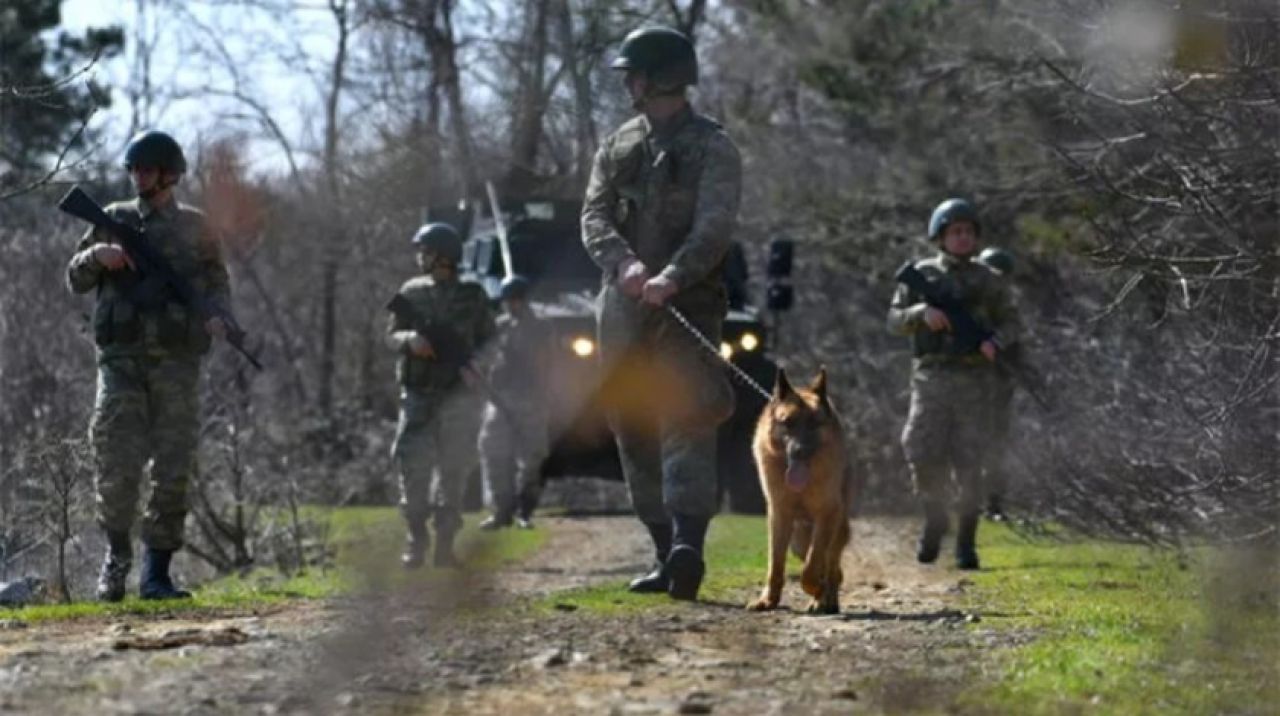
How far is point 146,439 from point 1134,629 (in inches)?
187

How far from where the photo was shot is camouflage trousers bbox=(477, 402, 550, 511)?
2431 cm

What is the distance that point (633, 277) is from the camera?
12242mm

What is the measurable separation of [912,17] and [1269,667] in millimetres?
25220

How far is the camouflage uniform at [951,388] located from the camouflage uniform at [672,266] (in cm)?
442

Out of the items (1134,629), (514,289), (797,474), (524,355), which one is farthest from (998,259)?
(1134,629)

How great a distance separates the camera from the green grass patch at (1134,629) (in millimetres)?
9156

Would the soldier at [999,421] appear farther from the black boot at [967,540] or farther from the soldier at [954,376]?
the black boot at [967,540]

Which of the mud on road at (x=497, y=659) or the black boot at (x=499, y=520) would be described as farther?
the black boot at (x=499, y=520)

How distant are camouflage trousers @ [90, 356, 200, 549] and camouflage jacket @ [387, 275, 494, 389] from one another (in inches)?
177

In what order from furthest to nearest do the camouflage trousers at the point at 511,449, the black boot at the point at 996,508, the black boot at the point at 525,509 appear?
the black boot at the point at 525,509 < the camouflage trousers at the point at 511,449 < the black boot at the point at 996,508

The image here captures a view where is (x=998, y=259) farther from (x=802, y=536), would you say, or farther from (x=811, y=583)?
(x=811, y=583)

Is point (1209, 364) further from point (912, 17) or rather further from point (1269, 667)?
point (912, 17)

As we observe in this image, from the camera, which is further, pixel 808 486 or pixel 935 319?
pixel 935 319

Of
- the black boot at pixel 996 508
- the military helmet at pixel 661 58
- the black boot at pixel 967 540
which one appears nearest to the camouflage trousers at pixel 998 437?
the black boot at pixel 996 508
